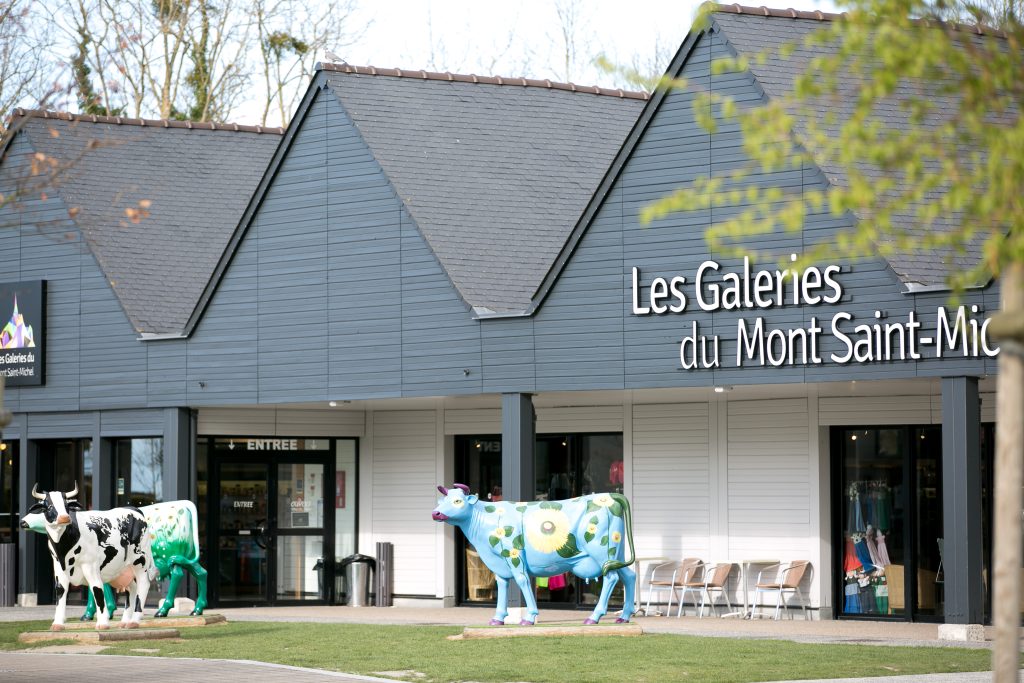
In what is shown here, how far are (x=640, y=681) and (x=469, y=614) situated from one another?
919 centimetres

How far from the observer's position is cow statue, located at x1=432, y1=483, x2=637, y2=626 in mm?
17219

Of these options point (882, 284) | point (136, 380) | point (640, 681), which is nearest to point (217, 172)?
point (136, 380)

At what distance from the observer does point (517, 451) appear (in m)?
19.5

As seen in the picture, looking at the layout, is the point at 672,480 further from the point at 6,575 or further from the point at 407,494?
the point at 6,575

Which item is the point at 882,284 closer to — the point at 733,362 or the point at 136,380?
the point at 733,362

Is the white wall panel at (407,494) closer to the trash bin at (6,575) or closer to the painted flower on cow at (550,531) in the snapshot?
the trash bin at (6,575)

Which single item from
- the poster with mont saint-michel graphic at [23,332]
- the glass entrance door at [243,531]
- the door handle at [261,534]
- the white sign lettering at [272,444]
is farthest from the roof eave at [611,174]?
the poster with mont saint-michel graphic at [23,332]

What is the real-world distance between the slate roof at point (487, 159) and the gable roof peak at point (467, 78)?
2 centimetres

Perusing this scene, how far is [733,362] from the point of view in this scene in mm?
17938

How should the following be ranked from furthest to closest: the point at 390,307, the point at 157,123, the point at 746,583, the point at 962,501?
the point at 157,123
the point at 746,583
the point at 390,307
the point at 962,501

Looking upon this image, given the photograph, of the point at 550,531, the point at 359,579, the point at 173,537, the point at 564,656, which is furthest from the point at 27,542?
the point at 564,656

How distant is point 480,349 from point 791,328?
411 centimetres

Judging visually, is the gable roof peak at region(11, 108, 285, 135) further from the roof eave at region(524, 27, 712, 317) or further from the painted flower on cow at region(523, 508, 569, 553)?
the painted flower on cow at region(523, 508, 569, 553)

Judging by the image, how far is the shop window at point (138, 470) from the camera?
23859 millimetres
